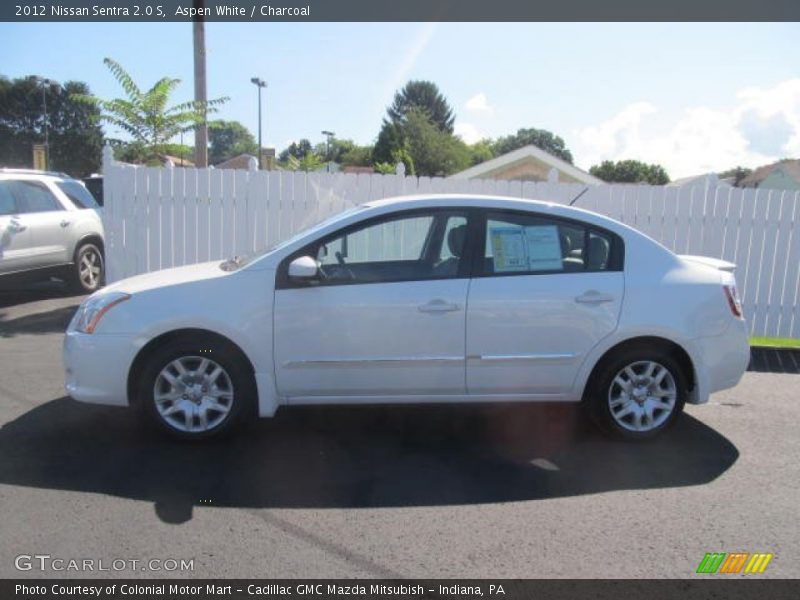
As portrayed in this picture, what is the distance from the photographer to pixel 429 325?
4.29 meters

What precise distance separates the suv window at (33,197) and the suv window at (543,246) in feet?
24.3

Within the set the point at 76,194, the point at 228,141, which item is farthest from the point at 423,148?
the point at 228,141

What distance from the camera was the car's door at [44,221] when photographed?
8.97 m

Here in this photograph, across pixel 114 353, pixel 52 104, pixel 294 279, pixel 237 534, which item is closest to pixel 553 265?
pixel 294 279

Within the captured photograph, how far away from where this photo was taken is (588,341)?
4414mm

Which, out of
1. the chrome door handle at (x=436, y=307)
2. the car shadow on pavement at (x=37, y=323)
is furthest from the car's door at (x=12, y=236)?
the chrome door handle at (x=436, y=307)

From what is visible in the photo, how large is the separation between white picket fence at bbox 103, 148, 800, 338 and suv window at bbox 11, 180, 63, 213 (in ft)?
4.75

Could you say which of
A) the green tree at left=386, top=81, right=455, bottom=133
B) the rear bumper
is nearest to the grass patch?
the rear bumper

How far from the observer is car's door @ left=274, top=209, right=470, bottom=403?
424cm

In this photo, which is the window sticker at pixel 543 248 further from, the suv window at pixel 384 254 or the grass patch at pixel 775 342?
the grass patch at pixel 775 342

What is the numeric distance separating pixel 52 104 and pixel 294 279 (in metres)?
59.4

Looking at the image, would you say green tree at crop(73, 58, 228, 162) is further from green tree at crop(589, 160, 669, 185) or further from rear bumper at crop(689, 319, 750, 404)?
green tree at crop(589, 160, 669, 185)
